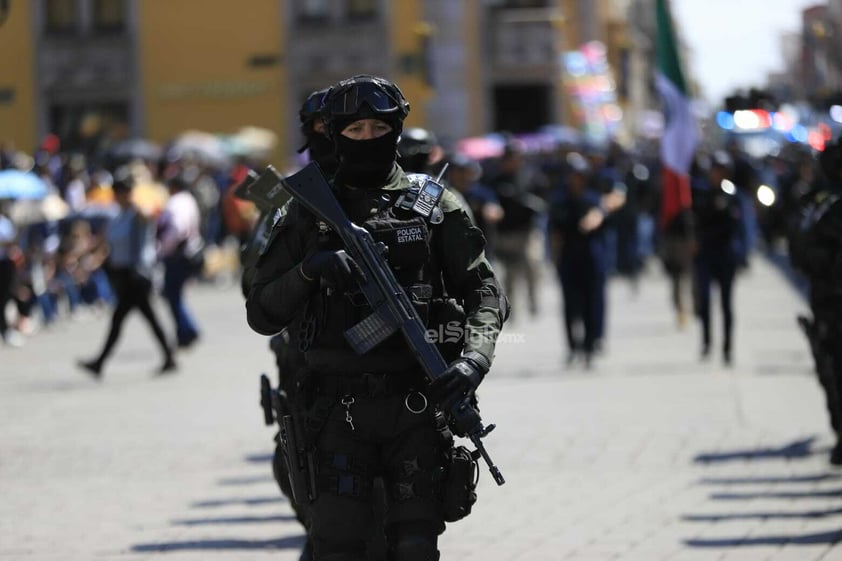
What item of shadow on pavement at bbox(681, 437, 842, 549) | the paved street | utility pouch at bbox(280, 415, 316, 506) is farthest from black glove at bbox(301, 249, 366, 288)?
shadow on pavement at bbox(681, 437, 842, 549)

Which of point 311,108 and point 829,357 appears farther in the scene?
point 829,357

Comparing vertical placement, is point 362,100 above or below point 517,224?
above

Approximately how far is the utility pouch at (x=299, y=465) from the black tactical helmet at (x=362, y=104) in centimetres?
94

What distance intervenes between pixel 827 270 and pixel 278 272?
197 inches

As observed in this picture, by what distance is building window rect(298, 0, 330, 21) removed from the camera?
148 feet

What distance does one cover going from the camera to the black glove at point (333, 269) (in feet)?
19.1

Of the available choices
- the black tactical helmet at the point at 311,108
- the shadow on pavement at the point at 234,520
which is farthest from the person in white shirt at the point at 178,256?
the black tactical helmet at the point at 311,108

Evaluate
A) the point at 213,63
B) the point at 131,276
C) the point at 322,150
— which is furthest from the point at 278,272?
the point at 213,63

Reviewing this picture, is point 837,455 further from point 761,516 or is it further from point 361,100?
point 361,100

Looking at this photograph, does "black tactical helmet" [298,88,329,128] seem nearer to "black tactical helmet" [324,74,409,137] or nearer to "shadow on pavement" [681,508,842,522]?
"black tactical helmet" [324,74,409,137]

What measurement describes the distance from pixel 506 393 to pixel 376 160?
9.01 meters

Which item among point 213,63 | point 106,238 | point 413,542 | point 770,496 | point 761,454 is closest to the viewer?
point 413,542

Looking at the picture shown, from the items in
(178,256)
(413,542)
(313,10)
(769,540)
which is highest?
(413,542)

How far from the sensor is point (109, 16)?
149 ft
